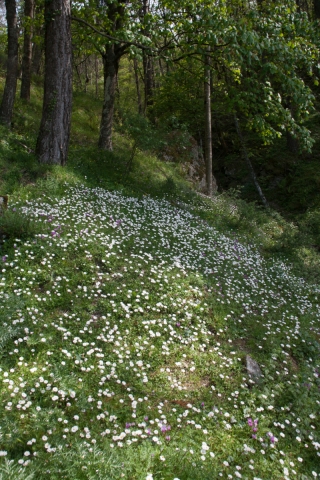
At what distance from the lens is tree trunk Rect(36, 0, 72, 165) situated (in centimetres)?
1026

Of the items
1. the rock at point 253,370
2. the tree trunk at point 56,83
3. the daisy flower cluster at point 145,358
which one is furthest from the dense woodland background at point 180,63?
the rock at point 253,370

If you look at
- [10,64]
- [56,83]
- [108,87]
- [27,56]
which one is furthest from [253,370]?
[27,56]

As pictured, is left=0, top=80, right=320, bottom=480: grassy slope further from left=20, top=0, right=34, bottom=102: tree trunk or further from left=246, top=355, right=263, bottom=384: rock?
left=20, top=0, right=34, bottom=102: tree trunk

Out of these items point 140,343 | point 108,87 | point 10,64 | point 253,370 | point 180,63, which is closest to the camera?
point 140,343

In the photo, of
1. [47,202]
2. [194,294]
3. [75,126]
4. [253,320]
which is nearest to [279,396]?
[253,320]

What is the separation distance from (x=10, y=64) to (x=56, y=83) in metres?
3.16

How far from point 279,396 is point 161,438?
224 cm

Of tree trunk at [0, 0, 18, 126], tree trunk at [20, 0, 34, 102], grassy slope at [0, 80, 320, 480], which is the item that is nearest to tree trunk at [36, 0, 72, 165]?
grassy slope at [0, 80, 320, 480]

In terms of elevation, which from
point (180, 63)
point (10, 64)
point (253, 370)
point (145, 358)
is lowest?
point (145, 358)

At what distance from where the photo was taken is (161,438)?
4191 mm

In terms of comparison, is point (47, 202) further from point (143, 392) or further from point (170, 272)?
point (143, 392)

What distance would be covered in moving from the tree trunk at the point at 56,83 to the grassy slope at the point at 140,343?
70cm

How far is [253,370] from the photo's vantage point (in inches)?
233

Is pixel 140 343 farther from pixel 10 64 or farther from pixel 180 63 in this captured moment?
pixel 180 63
